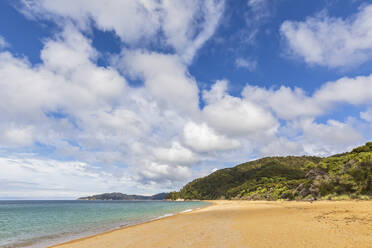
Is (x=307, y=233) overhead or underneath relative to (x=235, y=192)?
underneath

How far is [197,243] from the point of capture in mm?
13617

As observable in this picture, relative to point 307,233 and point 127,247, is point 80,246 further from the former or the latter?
point 307,233

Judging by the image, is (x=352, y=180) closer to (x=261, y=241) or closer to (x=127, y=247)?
(x=261, y=241)

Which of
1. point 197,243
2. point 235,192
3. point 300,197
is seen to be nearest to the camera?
point 197,243

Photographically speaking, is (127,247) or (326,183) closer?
(127,247)

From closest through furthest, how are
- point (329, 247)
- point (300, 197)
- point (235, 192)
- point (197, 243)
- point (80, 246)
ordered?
point (329, 247)
point (197, 243)
point (80, 246)
point (300, 197)
point (235, 192)

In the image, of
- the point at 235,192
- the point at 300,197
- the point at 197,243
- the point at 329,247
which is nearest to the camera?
the point at 329,247

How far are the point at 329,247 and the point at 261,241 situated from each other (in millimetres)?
3445

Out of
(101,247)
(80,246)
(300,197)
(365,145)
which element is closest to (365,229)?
(101,247)

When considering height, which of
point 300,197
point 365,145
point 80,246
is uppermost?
point 365,145

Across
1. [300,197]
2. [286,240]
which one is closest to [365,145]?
[300,197]

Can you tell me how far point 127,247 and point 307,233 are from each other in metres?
11.4

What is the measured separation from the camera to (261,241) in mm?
12758

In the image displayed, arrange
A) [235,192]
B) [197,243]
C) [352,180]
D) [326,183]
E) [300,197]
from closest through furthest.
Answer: [197,243] < [352,180] < [326,183] < [300,197] < [235,192]
